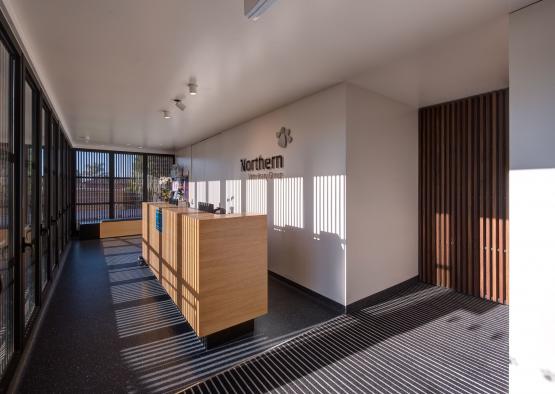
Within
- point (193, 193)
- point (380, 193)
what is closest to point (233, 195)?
point (193, 193)

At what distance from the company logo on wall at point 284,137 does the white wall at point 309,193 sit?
0.08m

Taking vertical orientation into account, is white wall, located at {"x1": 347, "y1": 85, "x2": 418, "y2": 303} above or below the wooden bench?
above

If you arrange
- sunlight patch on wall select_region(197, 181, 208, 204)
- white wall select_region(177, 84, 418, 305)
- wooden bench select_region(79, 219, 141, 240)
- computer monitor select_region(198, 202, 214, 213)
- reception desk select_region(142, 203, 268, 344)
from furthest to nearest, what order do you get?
wooden bench select_region(79, 219, 141, 240), sunlight patch on wall select_region(197, 181, 208, 204), white wall select_region(177, 84, 418, 305), computer monitor select_region(198, 202, 214, 213), reception desk select_region(142, 203, 268, 344)

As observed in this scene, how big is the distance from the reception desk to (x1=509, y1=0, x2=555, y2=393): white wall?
7.07 feet

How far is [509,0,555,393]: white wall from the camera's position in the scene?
71.3 inches

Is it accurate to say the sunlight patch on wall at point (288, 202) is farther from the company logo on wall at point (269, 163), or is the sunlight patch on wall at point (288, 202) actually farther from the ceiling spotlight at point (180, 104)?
the ceiling spotlight at point (180, 104)

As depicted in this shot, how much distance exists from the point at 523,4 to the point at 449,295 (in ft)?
11.7

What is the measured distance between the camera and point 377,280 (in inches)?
153

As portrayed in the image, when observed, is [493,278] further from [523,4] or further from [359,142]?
[523,4]

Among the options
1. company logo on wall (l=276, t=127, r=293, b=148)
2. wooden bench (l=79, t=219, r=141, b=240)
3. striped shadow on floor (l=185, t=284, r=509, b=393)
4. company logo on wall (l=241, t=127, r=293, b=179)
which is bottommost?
striped shadow on floor (l=185, t=284, r=509, b=393)

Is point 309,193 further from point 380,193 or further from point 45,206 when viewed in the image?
point 45,206

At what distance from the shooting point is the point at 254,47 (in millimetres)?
2598

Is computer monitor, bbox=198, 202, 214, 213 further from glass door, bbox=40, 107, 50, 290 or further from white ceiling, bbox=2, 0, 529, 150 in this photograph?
glass door, bbox=40, 107, 50, 290

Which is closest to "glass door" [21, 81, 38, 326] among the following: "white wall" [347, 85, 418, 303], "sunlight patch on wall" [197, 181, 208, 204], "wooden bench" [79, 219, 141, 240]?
"white wall" [347, 85, 418, 303]
